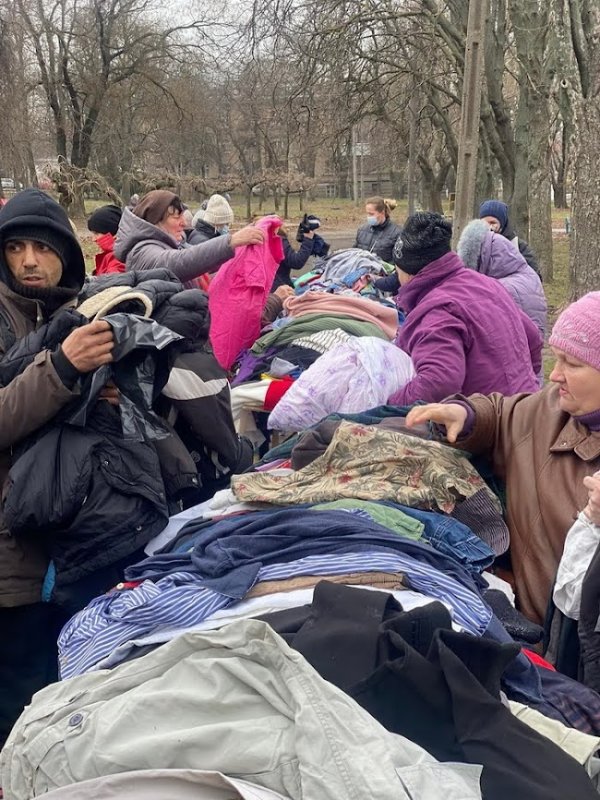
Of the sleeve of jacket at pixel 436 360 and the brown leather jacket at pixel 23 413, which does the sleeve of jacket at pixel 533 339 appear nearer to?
the sleeve of jacket at pixel 436 360

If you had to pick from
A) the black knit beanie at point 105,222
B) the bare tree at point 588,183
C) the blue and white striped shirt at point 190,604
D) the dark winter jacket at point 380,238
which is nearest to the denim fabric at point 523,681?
the blue and white striped shirt at point 190,604

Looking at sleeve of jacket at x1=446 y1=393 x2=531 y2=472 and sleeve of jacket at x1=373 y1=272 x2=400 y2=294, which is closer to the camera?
sleeve of jacket at x1=446 y1=393 x2=531 y2=472

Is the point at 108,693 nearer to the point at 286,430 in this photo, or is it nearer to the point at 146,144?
the point at 286,430

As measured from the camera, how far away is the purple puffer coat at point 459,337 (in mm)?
3076

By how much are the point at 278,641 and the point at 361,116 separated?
1237 cm

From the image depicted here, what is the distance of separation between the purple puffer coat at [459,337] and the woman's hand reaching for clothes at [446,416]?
0.50 m

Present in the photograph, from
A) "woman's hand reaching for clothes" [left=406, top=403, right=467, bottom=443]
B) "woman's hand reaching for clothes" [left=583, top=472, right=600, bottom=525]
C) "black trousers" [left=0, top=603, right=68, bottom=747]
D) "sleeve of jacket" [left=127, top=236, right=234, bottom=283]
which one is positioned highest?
"sleeve of jacket" [left=127, top=236, right=234, bottom=283]

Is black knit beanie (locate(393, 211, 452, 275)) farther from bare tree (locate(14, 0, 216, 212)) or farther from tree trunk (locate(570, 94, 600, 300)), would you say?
bare tree (locate(14, 0, 216, 212))

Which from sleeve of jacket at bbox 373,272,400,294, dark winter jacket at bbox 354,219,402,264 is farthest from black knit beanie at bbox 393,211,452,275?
dark winter jacket at bbox 354,219,402,264

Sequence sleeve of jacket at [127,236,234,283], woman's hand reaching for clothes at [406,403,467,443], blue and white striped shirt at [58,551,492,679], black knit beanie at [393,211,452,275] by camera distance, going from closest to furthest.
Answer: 1. blue and white striped shirt at [58,551,492,679]
2. woman's hand reaching for clothes at [406,403,467,443]
3. black knit beanie at [393,211,452,275]
4. sleeve of jacket at [127,236,234,283]

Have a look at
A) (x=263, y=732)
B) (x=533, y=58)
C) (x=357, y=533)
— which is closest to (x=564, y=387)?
(x=357, y=533)

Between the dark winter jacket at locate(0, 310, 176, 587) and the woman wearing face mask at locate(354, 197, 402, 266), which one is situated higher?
the woman wearing face mask at locate(354, 197, 402, 266)

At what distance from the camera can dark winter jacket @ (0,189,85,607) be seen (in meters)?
2.23

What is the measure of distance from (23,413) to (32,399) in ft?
0.16
